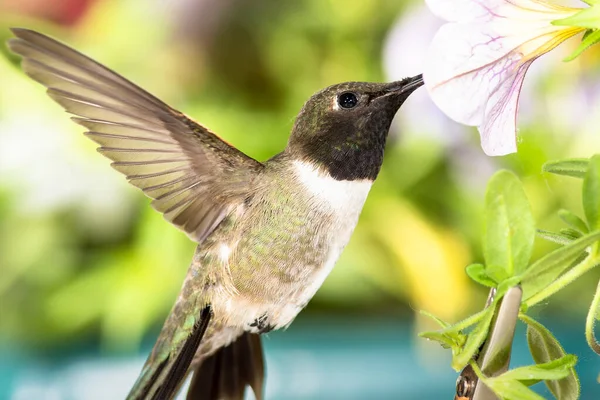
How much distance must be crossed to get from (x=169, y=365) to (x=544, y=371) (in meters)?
0.24

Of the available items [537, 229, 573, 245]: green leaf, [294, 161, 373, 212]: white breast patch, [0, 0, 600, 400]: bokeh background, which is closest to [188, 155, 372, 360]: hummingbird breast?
[294, 161, 373, 212]: white breast patch

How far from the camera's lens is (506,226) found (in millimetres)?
197

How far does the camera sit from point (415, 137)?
1057 millimetres

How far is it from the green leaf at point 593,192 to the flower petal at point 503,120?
5 centimetres

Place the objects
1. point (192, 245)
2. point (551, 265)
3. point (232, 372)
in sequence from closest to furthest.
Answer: point (551, 265), point (232, 372), point (192, 245)

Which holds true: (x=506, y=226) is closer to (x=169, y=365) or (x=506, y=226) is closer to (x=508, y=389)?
(x=508, y=389)

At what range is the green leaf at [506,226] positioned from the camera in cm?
19

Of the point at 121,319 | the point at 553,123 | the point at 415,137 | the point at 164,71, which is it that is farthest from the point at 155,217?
the point at 553,123

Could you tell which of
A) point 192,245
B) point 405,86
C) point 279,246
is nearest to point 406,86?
point 405,86

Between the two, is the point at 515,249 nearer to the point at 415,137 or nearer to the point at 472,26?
the point at 472,26

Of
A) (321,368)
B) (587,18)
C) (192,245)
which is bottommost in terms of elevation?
(587,18)

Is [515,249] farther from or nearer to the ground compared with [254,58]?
nearer to the ground

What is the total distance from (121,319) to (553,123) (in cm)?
69

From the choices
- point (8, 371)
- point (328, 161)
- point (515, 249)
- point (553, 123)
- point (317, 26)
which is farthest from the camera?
point (8, 371)
